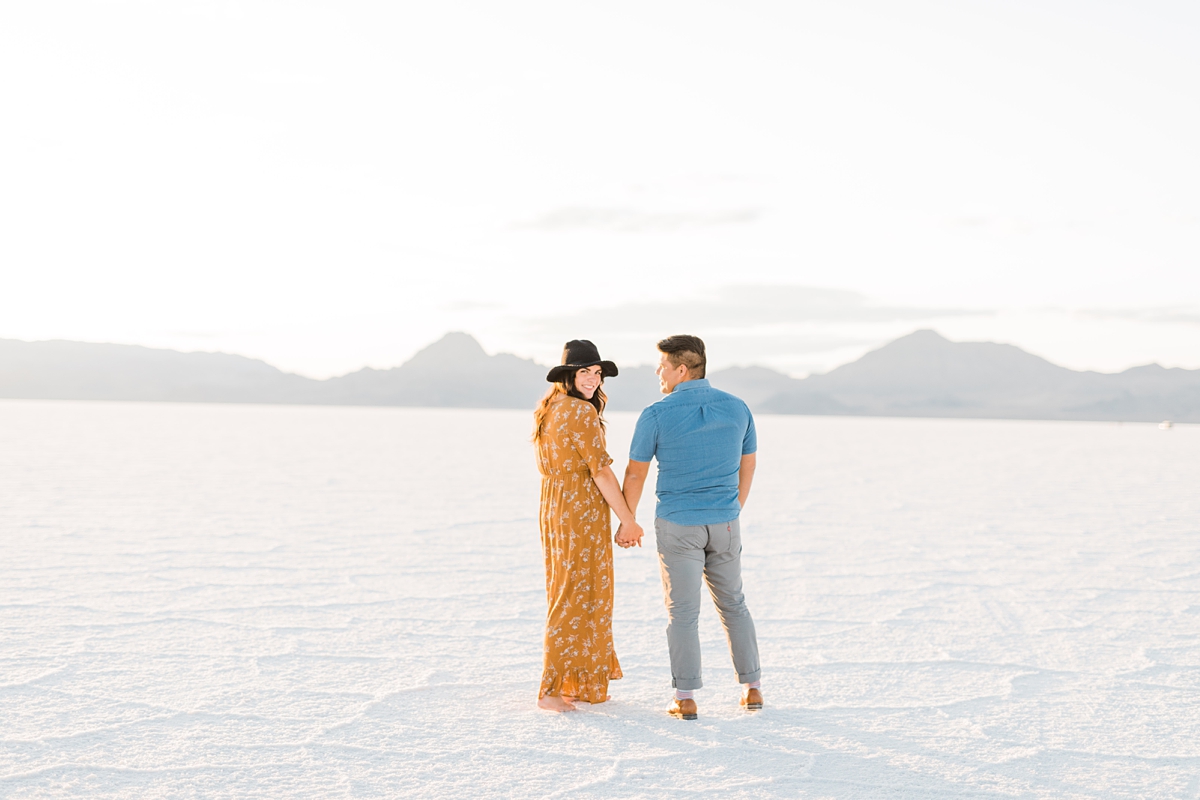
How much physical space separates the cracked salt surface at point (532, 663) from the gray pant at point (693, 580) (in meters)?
0.25

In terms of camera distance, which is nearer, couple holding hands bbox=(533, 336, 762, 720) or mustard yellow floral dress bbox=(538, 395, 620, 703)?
couple holding hands bbox=(533, 336, 762, 720)

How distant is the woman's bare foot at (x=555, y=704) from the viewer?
11.8ft

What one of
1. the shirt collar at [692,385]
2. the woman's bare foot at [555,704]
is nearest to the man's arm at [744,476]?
the shirt collar at [692,385]

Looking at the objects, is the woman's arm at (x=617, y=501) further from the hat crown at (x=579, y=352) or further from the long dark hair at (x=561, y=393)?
the hat crown at (x=579, y=352)

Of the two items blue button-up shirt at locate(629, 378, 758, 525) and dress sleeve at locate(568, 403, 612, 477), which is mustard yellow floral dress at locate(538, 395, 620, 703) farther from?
blue button-up shirt at locate(629, 378, 758, 525)

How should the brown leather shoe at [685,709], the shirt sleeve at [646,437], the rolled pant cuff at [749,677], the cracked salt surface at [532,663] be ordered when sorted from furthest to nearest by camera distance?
the rolled pant cuff at [749,677]
the brown leather shoe at [685,709]
the shirt sleeve at [646,437]
the cracked salt surface at [532,663]

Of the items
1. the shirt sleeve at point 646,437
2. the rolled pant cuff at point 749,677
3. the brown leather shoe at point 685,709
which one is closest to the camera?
the shirt sleeve at point 646,437

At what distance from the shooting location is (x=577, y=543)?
3.61 meters

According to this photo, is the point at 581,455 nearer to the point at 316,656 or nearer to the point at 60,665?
the point at 316,656

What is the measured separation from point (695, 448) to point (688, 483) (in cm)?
13

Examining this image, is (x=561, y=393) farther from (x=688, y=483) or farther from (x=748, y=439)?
(x=748, y=439)

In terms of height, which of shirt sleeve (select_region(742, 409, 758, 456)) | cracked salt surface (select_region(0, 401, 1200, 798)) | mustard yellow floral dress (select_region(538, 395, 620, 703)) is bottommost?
cracked salt surface (select_region(0, 401, 1200, 798))

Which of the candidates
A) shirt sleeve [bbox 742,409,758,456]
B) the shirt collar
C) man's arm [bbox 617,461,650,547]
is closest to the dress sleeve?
man's arm [bbox 617,461,650,547]

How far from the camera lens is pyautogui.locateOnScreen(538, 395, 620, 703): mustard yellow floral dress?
11.8 ft
